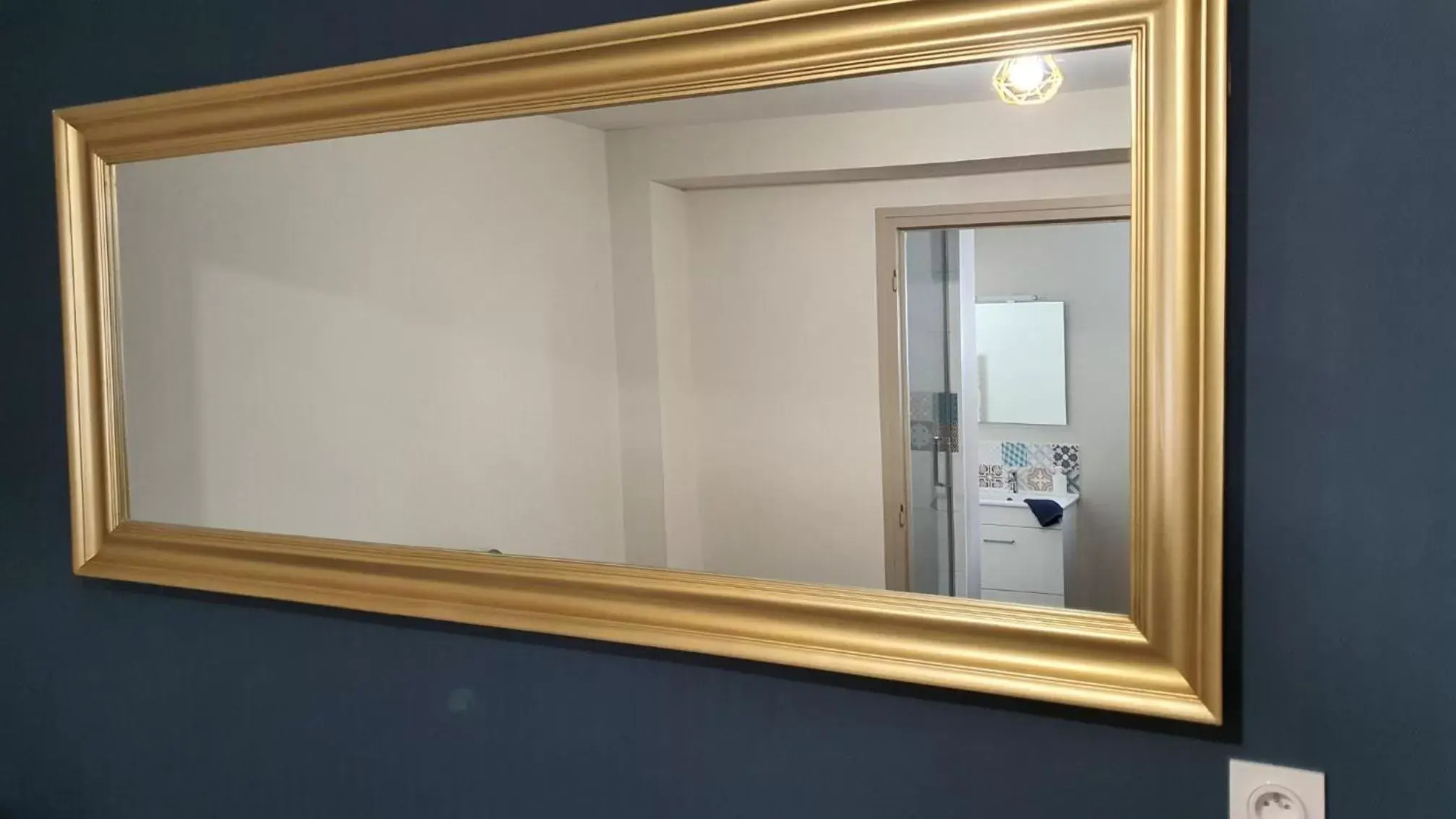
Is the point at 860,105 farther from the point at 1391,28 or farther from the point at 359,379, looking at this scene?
the point at 359,379

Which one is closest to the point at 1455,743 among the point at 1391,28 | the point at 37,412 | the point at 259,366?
the point at 1391,28

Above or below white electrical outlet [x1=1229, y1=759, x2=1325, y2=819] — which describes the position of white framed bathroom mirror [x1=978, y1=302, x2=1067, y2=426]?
above

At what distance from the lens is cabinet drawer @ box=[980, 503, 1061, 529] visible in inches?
36.6

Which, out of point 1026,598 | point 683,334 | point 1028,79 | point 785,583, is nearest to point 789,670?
point 785,583

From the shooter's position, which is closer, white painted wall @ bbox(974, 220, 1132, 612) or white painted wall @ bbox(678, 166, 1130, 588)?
white painted wall @ bbox(974, 220, 1132, 612)

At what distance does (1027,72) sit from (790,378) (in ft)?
1.19

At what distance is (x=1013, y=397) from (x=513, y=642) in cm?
64

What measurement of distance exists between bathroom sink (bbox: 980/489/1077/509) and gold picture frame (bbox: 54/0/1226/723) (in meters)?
0.06

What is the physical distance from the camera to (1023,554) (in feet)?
3.06

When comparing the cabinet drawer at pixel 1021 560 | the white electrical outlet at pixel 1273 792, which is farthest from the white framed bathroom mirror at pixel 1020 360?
the white electrical outlet at pixel 1273 792

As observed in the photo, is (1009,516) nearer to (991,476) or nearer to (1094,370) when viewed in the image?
(991,476)

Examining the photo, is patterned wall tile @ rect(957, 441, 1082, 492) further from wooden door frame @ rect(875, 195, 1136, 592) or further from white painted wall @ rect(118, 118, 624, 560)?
white painted wall @ rect(118, 118, 624, 560)

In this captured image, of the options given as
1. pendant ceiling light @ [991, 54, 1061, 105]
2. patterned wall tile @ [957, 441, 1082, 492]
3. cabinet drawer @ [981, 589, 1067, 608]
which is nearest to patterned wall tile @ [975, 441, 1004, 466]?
patterned wall tile @ [957, 441, 1082, 492]

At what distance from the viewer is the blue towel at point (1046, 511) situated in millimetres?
924
